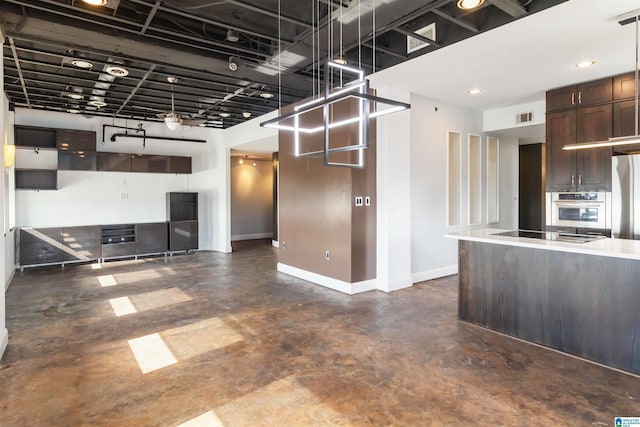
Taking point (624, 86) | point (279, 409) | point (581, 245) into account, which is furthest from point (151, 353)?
point (624, 86)

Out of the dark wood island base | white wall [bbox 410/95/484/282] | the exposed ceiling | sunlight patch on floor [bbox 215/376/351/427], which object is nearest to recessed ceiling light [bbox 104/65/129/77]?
the exposed ceiling

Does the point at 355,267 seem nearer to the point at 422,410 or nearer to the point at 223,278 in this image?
the point at 223,278

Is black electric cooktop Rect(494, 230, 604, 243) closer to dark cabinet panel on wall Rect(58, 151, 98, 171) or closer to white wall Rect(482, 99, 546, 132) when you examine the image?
white wall Rect(482, 99, 546, 132)

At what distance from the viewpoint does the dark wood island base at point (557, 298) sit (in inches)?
114

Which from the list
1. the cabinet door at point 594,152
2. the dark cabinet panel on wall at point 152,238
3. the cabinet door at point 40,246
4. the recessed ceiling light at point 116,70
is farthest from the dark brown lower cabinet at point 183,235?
the cabinet door at point 594,152

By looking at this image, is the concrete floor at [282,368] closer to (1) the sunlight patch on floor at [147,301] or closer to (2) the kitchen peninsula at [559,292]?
(1) the sunlight patch on floor at [147,301]

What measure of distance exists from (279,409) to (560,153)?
5335 mm

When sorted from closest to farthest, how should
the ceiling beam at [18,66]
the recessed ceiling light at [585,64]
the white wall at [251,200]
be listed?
1. the ceiling beam at [18,66]
2. the recessed ceiling light at [585,64]
3. the white wall at [251,200]

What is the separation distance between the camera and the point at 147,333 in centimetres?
372

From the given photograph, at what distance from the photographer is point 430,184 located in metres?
5.87

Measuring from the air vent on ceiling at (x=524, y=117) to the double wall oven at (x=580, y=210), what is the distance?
1.48m

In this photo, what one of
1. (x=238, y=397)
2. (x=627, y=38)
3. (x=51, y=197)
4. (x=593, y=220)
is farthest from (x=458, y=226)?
(x=51, y=197)

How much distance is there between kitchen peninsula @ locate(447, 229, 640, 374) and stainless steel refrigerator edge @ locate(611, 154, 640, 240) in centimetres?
172

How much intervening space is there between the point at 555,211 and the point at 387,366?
412 centimetres
